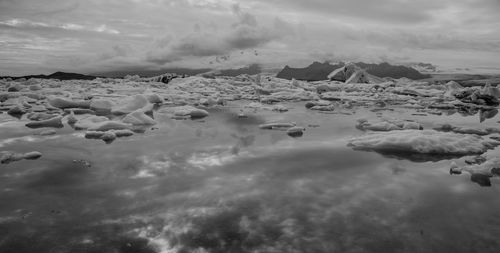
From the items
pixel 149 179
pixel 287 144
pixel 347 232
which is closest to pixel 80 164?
pixel 149 179

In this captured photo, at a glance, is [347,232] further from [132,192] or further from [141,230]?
[132,192]

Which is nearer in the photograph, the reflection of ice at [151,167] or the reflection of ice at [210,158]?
the reflection of ice at [151,167]

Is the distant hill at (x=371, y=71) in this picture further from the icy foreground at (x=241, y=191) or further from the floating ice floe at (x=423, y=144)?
the icy foreground at (x=241, y=191)

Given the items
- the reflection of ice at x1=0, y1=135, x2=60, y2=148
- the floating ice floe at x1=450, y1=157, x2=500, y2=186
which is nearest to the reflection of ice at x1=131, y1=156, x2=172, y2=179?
the reflection of ice at x1=0, y1=135, x2=60, y2=148

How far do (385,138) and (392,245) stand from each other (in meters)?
3.33

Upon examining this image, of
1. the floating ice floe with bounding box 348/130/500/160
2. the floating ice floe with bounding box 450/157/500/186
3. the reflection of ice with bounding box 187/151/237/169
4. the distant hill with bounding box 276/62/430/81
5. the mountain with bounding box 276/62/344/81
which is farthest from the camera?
the distant hill with bounding box 276/62/430/81

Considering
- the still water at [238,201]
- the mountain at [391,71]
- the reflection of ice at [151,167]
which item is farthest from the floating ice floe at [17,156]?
the mountain at [391,71]

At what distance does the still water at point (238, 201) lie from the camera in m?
2.44

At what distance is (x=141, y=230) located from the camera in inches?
102

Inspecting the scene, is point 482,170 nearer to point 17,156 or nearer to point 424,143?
point 424,143

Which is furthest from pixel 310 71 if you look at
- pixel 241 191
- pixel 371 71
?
pixel 241 191

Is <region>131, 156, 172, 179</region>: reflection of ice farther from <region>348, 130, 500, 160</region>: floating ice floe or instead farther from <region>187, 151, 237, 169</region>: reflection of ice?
<region>348, 130, 500, 160</region>: floating ice floe

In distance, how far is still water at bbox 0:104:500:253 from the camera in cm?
244

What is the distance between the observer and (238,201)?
3.18 meters
